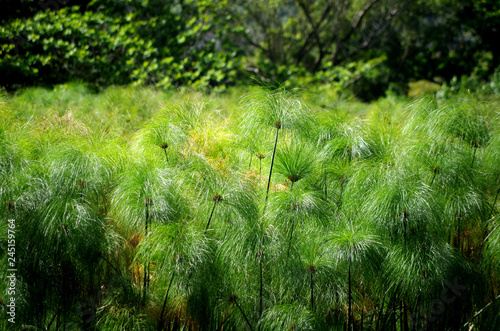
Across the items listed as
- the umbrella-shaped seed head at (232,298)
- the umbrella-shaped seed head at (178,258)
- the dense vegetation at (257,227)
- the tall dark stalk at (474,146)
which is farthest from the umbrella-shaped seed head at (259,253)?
the tall dark stalk at (474,146)

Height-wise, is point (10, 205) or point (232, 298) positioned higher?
point (10, 205)

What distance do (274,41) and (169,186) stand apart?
7.30 metres

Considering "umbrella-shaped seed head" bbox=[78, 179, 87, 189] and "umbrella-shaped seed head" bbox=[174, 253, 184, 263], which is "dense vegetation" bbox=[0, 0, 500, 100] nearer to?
"umbrella-shaped seed head" bbox=[78, 179, 87, 189]

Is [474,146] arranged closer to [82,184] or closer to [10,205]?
[82,184]

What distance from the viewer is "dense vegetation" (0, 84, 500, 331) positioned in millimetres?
1771

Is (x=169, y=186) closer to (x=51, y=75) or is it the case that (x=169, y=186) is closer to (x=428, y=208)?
(x=428, y=208)

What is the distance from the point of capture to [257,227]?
71.7 inches

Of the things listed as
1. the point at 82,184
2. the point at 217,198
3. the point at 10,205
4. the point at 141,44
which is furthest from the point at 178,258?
the point at 141,44

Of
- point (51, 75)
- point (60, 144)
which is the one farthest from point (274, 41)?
point (60, 144)

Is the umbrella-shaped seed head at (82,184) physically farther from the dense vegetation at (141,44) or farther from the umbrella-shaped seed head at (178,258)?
the dense vegetation at (141,44)

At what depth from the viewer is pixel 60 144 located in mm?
2012

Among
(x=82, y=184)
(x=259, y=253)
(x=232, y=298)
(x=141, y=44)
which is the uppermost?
(x=141, y=44)

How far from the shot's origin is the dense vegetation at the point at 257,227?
1771mm

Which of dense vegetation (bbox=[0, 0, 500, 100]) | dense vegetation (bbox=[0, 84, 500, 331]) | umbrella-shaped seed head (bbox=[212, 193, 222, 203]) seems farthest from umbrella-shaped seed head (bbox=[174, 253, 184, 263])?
dense vegetation (bbox=[0, 0, 500, 100])
